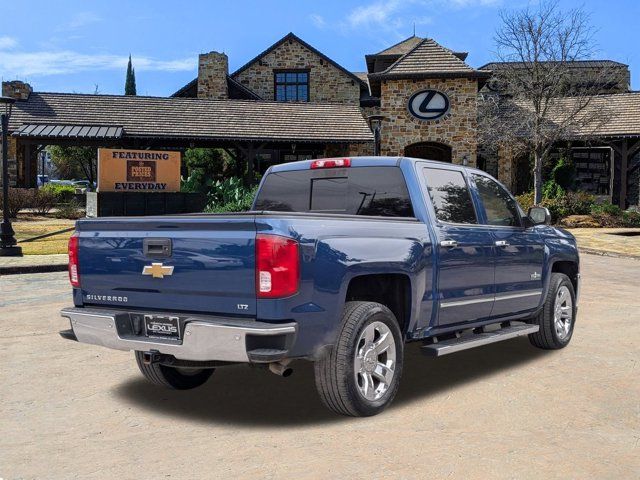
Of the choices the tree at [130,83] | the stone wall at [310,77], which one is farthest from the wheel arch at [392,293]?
the tree at [130,83]

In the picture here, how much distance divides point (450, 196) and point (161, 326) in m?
2.78

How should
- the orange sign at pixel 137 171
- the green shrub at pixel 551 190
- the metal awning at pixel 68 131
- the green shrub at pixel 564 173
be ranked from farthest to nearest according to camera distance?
the green shrub at pixel 564 173 → the green shrub at pixel 551 190 → the metal awning at pixel 68 131 → the orange sign at pixel 137 171

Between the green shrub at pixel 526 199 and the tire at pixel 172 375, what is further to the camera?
the green shrub at pixel 526 199

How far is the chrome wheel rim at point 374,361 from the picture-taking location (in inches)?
190

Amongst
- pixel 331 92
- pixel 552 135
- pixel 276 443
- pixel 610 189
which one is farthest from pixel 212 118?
pixel 276 443

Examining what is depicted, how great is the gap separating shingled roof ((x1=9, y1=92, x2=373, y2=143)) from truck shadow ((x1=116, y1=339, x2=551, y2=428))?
26.3 meters

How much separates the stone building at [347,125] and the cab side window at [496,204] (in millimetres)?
23288

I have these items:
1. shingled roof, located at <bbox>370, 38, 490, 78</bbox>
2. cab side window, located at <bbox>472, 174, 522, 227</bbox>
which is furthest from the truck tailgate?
shingled roof, located at <bbox>370, 38, 490, 78</bbox>

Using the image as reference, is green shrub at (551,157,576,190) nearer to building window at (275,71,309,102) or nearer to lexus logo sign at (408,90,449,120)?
lexus logo sign at (408,90,449,120)

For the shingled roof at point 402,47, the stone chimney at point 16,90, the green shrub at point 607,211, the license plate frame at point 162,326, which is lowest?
the license plate frame at point 162,326

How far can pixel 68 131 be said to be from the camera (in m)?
30.5

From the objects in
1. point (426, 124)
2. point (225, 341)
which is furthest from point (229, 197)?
point (225, 341)

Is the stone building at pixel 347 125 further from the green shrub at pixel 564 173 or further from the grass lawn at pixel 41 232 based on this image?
the grass lawn at pixel 41 232

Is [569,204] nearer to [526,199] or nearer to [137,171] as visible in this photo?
[526,199]
